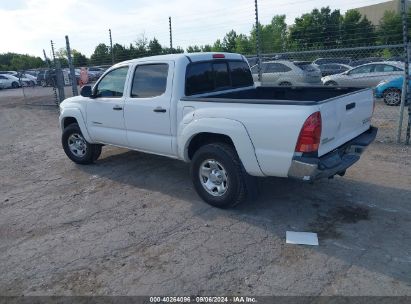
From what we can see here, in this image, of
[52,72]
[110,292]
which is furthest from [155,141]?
[52,72]

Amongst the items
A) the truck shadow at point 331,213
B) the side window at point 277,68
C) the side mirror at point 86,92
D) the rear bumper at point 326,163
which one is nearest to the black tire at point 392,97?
the side window at point 277,68

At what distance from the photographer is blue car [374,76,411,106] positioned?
1227 cm

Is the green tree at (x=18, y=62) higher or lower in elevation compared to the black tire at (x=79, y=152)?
higher

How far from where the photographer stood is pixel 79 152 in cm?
717

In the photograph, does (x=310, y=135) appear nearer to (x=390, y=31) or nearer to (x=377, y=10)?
(x=390, y=31)

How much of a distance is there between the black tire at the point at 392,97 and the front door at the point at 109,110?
9726 mm

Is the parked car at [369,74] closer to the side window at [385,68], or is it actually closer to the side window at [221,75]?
the side window at [385,68]

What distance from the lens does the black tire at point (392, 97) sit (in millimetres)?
12289

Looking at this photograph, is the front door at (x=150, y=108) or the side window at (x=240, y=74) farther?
the side window at (x=240, y=74)

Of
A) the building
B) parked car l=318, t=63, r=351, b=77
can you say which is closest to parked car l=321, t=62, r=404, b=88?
parked car l=318, t=63, r=351, b=77

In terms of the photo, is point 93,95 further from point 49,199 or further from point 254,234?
point 254,234

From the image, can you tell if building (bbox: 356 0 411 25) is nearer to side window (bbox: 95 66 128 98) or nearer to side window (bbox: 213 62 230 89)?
side window (bbox: 213 62 230 89)

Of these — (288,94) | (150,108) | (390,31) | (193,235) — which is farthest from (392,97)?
(193,235)

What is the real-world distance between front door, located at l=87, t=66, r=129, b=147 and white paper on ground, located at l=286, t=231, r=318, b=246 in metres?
3.05
